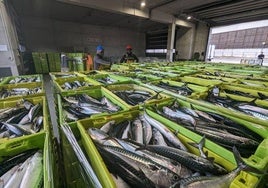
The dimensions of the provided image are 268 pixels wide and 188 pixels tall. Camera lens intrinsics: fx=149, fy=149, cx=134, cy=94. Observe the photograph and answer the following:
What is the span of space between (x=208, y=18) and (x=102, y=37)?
9018 mm

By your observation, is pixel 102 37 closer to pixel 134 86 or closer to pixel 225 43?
pixel 134 86

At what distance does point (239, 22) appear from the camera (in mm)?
10602

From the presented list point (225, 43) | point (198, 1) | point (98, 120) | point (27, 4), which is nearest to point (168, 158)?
point (98, 120)

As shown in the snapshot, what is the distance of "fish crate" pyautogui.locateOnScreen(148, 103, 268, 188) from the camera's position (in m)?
0.63

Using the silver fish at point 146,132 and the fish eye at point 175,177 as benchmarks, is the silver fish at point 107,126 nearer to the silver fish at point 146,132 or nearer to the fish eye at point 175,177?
the silver fish at point 146,132

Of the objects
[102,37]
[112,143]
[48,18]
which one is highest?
[48,18]

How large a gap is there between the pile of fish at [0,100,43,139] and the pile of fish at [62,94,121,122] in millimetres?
279

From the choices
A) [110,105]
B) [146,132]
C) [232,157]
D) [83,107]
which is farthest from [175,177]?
[83,107]

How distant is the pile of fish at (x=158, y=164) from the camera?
2.39 feet

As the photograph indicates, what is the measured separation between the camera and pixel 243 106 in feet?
5.66

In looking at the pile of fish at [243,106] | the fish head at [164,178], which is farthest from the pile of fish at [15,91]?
the pile of fish at [243,106]

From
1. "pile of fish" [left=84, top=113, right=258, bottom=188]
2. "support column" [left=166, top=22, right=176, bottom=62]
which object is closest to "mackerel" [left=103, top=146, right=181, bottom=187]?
"pile of fish" [left=84, top=113, right=258, bottom=188]

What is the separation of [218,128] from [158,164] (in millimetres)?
712

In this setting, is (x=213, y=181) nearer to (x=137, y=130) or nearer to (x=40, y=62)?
(x=137, y=130)
